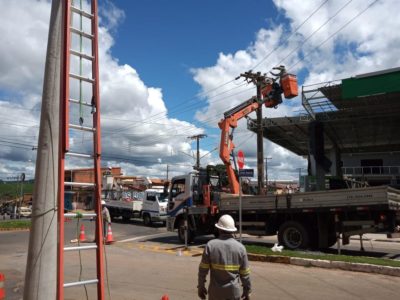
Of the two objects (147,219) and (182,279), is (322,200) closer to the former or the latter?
(182,279)

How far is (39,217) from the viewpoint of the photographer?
4844 mm

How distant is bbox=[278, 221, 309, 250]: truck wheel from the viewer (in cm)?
1504

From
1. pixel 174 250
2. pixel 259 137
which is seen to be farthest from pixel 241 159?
pixel 259 137

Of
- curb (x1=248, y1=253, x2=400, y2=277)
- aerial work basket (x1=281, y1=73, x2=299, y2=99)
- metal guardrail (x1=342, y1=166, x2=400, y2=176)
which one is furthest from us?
metal guardrail (x1=342, y1=166, x2=400, y2=176)

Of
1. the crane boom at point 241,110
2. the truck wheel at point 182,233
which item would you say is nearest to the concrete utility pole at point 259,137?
the crane boom at point 241,110

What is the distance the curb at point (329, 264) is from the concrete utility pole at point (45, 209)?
26.8 ft

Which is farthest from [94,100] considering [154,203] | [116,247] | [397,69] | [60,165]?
[397,69]

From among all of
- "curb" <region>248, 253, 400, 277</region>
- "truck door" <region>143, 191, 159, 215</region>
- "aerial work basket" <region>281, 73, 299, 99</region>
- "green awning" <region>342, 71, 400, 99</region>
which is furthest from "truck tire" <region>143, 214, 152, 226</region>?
"curb" <region>248, 253, 400, 277</region>

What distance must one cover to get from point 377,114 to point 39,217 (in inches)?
1351

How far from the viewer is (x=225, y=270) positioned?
15.9 ft

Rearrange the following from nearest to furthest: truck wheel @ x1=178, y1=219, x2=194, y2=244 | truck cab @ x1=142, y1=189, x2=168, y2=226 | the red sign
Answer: the red sign, truck wheel @ x1=178, y1=219, x2=194, y2=244, truck cab @ x1=142, y1=189, x2=168, y2=226

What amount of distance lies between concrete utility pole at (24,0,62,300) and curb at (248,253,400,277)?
8175mm

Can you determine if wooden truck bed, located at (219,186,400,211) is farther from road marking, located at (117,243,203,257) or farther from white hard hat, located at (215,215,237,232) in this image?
white hard hat, located at (215,215,237,232)

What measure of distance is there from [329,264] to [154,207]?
62.1 ft
